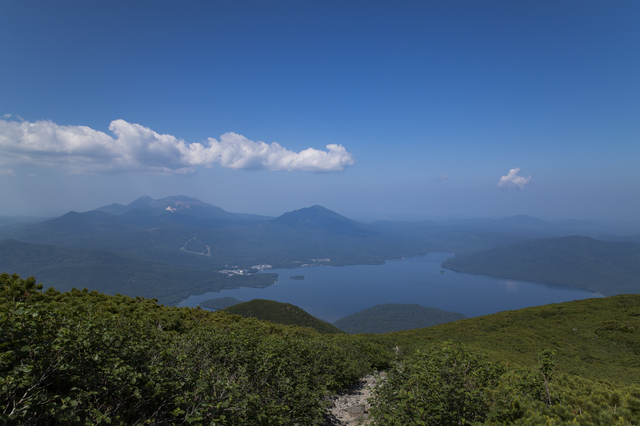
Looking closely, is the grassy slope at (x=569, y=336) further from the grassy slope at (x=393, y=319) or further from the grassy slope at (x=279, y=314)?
the grassy slope at (x=393, y=319)

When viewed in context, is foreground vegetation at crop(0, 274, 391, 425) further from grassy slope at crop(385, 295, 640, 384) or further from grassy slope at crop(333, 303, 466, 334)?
grassy slope at crop(333, 303, 466, 334)

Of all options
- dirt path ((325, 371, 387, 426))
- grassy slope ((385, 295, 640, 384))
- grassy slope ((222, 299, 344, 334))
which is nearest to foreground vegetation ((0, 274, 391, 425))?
dirt path ((325, 371, 387, 426))

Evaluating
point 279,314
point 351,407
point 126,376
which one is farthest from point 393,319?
point 126,376

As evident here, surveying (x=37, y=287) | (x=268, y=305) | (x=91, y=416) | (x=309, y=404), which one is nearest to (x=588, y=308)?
(x=309, y=404)

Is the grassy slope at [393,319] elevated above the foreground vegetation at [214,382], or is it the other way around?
the foreground vegetation at [214,382]

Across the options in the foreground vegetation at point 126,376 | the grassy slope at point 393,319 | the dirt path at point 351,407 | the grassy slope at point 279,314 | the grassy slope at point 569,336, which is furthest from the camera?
the grassy slope at point 393,319

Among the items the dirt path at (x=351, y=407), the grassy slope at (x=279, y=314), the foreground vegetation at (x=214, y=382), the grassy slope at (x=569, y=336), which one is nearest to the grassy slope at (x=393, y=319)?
the grassy slope at (x=279, y=314)

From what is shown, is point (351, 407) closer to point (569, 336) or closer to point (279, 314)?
point (569, 336)
